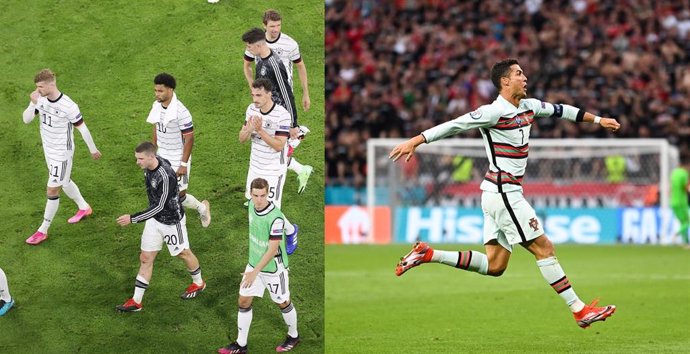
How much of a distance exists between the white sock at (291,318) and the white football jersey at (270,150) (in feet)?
3.48

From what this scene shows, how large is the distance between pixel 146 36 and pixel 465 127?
2627mm

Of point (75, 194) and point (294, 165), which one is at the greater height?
point (294, 165)

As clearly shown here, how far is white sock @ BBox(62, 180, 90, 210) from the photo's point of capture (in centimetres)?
959

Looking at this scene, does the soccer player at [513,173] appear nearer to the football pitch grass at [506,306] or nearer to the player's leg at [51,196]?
the football pitch grass at [506,306]

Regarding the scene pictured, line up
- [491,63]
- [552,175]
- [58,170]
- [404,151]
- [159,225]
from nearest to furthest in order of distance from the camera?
[404,151] < [159,225] < [58,170] < [552,175] < [491,63]

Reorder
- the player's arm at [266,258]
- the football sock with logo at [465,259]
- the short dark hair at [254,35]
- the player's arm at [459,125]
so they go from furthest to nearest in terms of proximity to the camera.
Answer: the football sock with logo at [465,259] < the short dark hair at [254,35] < the player's arm at [266,258] < the player's arm at [459,125]

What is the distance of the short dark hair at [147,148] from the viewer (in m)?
9.32

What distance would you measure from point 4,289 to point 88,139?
4.47ft

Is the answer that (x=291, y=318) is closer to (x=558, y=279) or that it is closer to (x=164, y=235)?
(x=164, y=235)

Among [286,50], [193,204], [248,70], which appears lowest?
[193,204]

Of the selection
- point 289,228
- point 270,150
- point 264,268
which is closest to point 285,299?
point 264,268

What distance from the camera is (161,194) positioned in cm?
938

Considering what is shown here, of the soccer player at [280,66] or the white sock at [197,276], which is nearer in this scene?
the soccer player at [280,66]

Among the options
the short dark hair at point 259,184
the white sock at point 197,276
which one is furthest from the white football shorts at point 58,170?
the short dark hair at point 259,184
